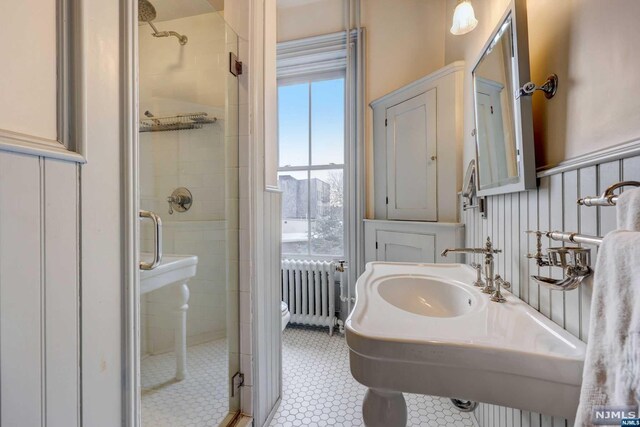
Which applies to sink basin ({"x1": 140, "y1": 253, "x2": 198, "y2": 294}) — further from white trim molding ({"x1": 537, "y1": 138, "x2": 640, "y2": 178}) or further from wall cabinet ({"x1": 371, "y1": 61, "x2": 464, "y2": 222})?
wall cabinet ({"x1": 371, "y1": 61, "x2": 464, "y2": 222})

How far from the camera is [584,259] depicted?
1.84 ft

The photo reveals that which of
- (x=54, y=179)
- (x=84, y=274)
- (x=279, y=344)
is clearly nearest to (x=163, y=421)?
(x=279, y=344)

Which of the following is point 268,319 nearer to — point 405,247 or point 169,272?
point 169,272

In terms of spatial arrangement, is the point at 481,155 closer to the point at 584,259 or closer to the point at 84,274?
the point at 584,259

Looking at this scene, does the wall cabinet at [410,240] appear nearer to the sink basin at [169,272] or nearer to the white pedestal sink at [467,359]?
the white pedestal sink at [467,359]

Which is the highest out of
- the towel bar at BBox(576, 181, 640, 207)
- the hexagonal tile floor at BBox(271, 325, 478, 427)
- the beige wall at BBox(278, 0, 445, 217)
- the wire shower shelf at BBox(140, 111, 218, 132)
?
the beige wall at BBox(278, 0, 445, 217)

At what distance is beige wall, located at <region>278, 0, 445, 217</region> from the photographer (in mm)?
2031

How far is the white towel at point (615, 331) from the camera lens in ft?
1.14

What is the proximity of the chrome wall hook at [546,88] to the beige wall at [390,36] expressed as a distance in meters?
1.44

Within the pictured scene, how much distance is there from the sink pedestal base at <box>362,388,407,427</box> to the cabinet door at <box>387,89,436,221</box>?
1.24 m

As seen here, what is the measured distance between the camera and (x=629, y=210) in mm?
399

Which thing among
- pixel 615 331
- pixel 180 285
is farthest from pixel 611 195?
pixel 180 285

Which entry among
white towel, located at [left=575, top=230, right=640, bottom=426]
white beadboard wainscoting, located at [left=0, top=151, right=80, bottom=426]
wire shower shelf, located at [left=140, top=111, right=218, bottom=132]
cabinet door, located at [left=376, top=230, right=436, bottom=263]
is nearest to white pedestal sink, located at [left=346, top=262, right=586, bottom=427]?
white towel, located at [left=575, top=230, right=640, bottom=426]

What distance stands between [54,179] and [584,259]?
3.46 ft
